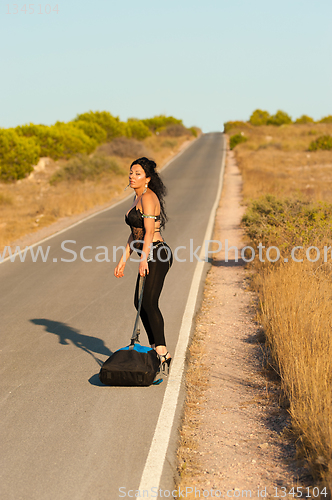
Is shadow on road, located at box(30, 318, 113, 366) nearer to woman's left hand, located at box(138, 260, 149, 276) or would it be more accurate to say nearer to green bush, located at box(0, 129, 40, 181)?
woman's left hand, located at box(138, 260, 149, 276)

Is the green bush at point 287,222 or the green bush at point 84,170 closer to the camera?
the green bush at point 287,222

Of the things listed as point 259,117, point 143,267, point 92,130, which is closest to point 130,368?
point 143,267

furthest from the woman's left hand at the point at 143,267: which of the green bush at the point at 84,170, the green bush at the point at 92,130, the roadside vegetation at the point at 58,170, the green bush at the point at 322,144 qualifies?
the green bush at the point at 322,144

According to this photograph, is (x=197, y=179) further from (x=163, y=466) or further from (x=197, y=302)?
(x=163, y=466)

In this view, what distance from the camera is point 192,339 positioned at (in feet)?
18.1

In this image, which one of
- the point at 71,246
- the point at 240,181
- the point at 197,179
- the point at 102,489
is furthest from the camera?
the point at 197,179

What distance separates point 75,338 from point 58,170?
24963 mm

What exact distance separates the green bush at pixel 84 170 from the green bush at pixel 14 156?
502cm

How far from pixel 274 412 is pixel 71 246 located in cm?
852

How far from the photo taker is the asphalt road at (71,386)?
3088mm

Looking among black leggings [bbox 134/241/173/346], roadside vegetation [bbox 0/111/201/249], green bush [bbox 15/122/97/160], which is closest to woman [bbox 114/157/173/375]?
black leggings [bbox 134/241/173/346]

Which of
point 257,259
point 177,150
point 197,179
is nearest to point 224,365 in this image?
point 257,259

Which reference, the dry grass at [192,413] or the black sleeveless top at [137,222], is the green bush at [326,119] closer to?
the dry grass at [192,413]

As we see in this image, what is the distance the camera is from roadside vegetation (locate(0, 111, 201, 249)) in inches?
687
